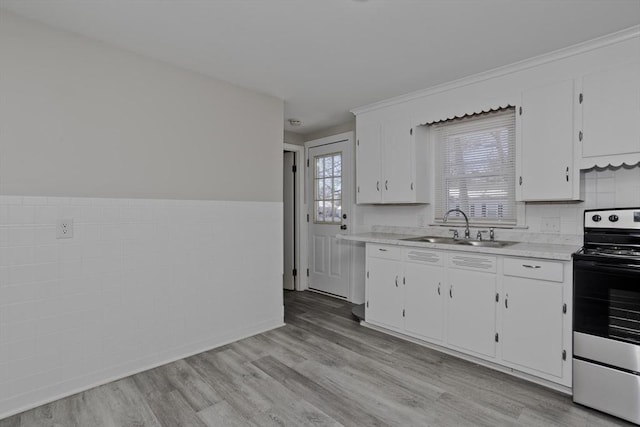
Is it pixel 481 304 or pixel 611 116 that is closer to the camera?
pixel 611 116

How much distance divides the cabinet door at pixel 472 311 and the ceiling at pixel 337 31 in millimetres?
1767

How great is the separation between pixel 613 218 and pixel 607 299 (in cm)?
67

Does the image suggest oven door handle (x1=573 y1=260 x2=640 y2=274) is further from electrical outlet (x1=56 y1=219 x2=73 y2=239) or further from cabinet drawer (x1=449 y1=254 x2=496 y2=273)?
electrical outlet (x1=56 y1=219 x2=73 y2=239)

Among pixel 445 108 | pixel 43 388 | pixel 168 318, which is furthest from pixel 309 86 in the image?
pixel 43 388

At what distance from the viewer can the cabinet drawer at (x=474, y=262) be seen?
257 cm

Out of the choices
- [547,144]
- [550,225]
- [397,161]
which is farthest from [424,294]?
[547,144]

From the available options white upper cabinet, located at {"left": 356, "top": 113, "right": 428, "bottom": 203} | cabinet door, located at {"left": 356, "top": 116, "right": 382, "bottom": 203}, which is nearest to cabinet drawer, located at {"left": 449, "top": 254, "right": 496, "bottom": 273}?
white upper cabinet, located at {"left": 356, "top": 113, "right": 428, "bottom": 203}

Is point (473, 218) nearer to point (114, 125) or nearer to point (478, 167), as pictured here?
point (478, 167)

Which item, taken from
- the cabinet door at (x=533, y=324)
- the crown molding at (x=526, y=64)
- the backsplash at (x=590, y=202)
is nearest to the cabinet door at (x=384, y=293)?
the cabinet door at (x=533, y=324)

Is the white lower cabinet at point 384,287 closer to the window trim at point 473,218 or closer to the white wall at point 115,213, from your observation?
the window trim at point 473,218

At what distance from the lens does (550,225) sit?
2754 mm

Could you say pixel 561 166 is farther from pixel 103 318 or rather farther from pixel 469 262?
pixel 103 318

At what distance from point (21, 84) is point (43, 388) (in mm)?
1966

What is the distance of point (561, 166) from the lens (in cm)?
252
